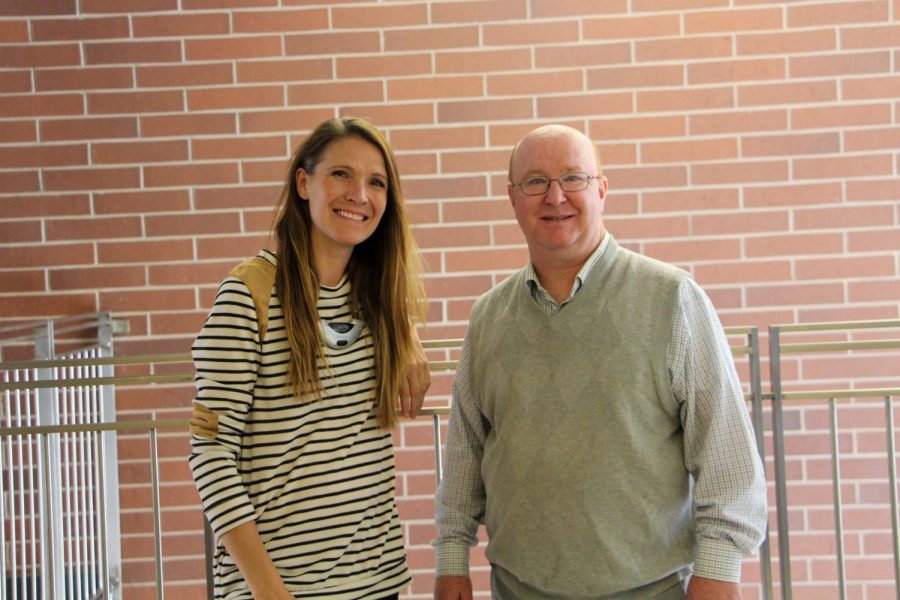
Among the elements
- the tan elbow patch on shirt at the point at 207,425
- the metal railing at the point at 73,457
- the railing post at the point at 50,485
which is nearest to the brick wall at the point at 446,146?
the metal railing at the point at 73,457

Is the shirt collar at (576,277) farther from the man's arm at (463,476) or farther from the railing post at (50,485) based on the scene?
the railing post at (50,485)

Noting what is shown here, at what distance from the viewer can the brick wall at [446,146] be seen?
3.38 metres

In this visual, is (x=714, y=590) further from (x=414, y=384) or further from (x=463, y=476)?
(x=414, y=384)

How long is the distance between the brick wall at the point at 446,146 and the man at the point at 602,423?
1607 millimetres

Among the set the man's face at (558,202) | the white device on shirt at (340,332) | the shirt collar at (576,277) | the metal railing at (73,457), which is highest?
the man's face at (558,202)

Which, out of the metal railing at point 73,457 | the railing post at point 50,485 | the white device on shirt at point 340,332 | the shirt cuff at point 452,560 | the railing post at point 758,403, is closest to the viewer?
the white device on shirt at point 340,332

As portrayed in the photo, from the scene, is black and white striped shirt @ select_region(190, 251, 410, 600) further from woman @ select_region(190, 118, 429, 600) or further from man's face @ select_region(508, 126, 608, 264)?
man's face @ select_region(508, 126, 608, 264)

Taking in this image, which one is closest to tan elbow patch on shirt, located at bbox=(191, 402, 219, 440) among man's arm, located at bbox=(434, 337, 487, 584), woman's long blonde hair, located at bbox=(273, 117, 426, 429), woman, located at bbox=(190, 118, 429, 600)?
woman, located at bbox=(190, 118, 429, 600)

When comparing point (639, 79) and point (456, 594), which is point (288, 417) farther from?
point (639, 79)

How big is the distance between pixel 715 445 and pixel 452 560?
569 mm

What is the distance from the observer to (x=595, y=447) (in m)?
1.73

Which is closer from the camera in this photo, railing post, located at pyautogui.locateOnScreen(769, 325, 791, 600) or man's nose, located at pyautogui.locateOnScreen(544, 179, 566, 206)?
man's nose, located at pyautogui.locateOnScreen(544, 179, 566, 206)

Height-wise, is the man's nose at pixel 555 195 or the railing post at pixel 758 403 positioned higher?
the man's nose at pixel 555 195

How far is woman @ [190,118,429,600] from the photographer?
5.41ft
